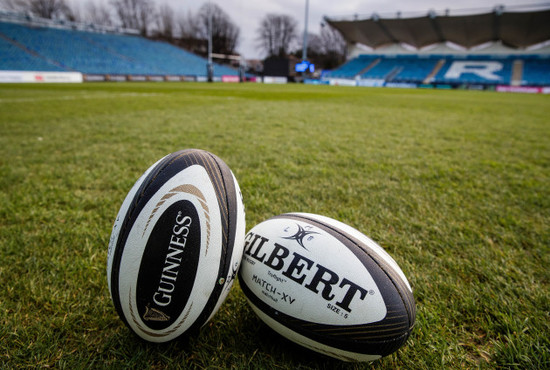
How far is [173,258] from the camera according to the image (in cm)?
108

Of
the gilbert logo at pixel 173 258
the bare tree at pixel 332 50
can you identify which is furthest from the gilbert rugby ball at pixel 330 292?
the bare tree at pixel 332 50

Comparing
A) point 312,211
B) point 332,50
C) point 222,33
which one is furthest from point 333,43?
point 312,211

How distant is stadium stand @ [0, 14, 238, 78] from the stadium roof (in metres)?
23.8

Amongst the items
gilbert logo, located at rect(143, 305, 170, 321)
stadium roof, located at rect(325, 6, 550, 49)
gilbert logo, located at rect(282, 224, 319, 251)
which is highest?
stadium roof, located at rect(325, 6, 550, 49)

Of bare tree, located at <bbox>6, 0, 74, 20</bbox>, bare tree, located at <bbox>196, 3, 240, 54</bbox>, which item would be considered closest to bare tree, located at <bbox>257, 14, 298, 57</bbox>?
bare tree, located at <bbox>196, 3, 240, 54</bbox>

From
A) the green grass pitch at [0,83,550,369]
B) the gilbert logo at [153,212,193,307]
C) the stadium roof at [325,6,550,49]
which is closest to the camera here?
the gilbert logo at [153,212,193,307]

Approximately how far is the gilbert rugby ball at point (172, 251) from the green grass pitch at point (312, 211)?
18 centimetres

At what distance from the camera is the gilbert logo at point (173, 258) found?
42.3 inches

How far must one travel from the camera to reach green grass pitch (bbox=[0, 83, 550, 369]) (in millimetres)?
1200

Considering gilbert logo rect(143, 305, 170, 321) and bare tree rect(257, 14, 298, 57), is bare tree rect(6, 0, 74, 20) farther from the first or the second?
gilbert logo rect(143, 305, 170, 321)

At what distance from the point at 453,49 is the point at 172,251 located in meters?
56.5

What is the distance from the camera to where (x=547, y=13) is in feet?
112

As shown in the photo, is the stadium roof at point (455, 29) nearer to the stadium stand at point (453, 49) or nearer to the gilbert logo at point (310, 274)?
the stadium stand at point (453, 49)

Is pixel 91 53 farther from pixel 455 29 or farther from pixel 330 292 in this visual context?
pixel 455 29
